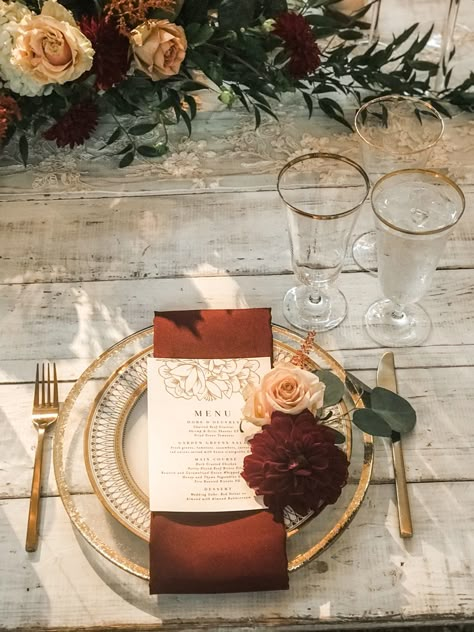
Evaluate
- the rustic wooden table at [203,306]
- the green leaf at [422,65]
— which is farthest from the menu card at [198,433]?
the green leaf at [422,65]

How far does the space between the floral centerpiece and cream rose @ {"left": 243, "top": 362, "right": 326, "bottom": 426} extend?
1.84ft

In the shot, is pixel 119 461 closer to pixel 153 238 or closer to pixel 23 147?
pixel 153 238

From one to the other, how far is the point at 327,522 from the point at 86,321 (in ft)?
1.43

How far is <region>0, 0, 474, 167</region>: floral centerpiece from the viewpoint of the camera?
1.11 metres

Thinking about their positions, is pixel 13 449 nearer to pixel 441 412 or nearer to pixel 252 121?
pixel 441 412

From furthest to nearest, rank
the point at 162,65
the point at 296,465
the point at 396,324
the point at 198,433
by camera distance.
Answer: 1. the point at 162,65
2. the point at 396,324
3. the point at 198,433
4. the point at 296,465

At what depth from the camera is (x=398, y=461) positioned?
913 mm

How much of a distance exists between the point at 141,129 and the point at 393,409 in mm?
641

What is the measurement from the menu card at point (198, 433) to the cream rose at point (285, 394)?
0.06 meters

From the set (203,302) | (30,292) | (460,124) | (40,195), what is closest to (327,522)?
(203,302)

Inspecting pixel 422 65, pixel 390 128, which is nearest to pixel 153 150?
pixel 390 128

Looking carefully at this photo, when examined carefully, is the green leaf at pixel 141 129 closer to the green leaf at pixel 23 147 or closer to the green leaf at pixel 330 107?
the green leaf at pixel 23 147

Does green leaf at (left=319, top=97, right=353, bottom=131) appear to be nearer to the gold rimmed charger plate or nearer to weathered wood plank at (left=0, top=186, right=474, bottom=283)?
weathered wood plank at (left=0, top=186, right=474, bottom=283)

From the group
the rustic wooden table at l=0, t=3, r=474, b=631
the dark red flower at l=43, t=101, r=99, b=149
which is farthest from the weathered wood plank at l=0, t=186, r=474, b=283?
the dark red flower at l=43, t=101, r=99, b=149
